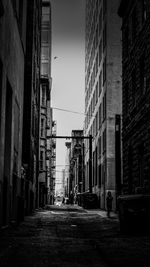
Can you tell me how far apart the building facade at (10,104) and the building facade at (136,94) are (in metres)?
6.18

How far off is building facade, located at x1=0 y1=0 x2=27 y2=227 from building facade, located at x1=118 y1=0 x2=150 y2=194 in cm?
618

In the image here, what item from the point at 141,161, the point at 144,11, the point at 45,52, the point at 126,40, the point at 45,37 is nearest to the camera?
the point at 141,161

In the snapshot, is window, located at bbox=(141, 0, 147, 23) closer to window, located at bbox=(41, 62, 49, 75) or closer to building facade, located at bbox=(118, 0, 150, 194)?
building facade, located at bbox=(118, 0, 150, 194)

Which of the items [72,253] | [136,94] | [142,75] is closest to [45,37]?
[136,94]

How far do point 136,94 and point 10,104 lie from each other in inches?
299

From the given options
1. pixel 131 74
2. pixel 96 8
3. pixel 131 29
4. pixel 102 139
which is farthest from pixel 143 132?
pixel 96 8

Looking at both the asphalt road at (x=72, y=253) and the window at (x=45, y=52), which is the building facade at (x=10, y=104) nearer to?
the asphalt road at (x=72, y=253)

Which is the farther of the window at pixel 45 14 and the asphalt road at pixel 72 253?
the window at pixel 45 14

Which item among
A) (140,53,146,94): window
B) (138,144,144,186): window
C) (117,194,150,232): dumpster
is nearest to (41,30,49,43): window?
(140,53,146,94): window

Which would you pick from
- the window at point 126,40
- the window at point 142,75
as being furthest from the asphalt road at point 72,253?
the window at point 126,40

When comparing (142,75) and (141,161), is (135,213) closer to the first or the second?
(141,161)

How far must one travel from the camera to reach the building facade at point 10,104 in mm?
20031

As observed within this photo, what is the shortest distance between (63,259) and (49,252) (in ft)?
4.22

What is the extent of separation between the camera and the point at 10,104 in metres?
23.7
